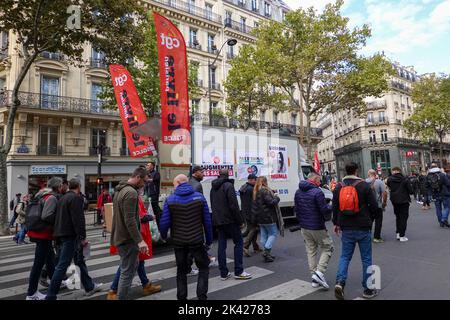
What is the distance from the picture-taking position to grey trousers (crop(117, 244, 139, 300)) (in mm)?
4219

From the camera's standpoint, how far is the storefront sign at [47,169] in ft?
73.1

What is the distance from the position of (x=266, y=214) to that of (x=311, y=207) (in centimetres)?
173

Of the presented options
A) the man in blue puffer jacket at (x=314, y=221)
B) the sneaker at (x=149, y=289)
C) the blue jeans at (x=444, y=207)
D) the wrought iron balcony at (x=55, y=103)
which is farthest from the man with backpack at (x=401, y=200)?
the wrought iron balcony at (x=55, y=103)

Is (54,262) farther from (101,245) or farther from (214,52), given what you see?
(214,52)

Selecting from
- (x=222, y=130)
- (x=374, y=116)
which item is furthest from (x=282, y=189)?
(x=374, y=116)

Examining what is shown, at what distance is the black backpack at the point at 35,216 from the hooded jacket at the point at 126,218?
127cm

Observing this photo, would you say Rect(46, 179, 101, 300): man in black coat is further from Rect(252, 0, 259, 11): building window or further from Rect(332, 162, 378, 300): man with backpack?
Rect(252, 0, 259, 11): building window

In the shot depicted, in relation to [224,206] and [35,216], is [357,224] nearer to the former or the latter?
[224,206]

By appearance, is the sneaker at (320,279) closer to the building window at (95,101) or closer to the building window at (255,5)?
the building window at (95,101)

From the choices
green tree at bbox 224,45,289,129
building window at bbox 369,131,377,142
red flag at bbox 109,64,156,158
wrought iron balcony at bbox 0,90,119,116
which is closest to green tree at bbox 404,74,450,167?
building window at bbox 369,131,377,142

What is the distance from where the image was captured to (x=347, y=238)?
4.58 meters

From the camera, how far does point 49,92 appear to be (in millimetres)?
23641

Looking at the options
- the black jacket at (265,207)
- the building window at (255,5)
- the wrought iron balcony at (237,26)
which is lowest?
the black jacket at (265,207)
